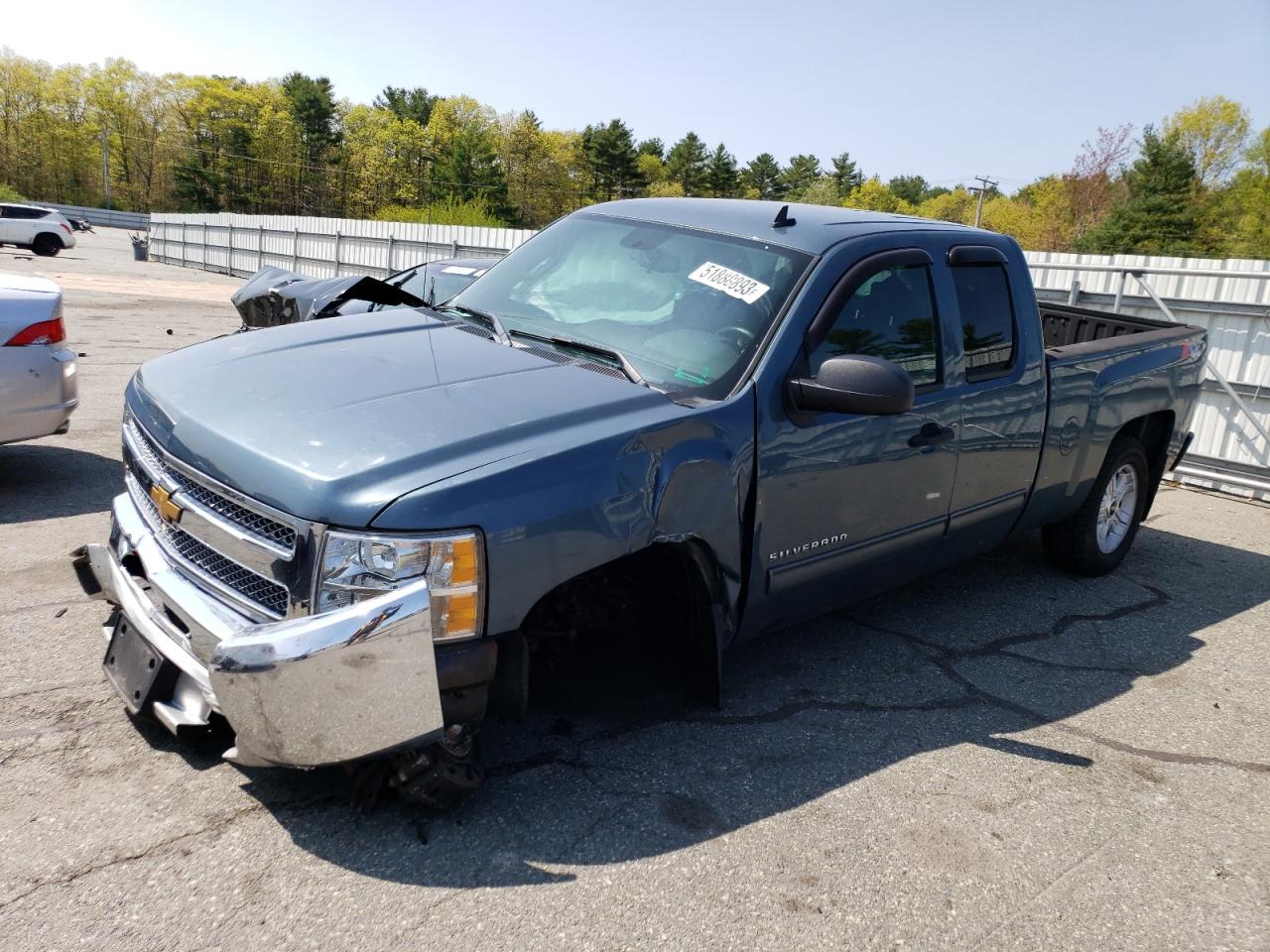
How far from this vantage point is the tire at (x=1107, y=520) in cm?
562

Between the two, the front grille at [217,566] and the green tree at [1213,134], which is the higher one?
the green tree at [1213,134]

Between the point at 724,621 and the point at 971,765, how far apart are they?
1.07 meters

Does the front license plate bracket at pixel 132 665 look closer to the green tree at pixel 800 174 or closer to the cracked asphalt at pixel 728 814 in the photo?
the cracked asphalt at pixel 728 814

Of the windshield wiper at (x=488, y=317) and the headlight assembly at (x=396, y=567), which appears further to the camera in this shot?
the windshield wiper at (x=488, y=317)

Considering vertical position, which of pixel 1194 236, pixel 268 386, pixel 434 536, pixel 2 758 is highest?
pixel 1194 236

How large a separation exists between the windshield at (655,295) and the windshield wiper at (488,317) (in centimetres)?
3

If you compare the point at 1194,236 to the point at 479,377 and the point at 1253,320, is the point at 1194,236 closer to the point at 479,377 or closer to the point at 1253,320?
the point at 1253,320

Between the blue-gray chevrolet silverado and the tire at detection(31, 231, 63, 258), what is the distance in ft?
121

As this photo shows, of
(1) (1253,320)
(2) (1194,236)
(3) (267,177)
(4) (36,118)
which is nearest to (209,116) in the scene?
(3) (267,177)

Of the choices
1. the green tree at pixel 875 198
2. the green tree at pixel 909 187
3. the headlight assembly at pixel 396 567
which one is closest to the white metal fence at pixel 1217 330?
the headlight assembly at pixel 396 567

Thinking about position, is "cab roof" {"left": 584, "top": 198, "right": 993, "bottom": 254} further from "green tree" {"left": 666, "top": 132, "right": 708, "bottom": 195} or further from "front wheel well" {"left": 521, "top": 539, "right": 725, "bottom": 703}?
"green tree" {"left": 666, "top": 132, "right": 708, "bottom": 195}

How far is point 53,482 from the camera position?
20.6ft

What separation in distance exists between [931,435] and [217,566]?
2.71 metres

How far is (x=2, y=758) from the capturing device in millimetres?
3096
